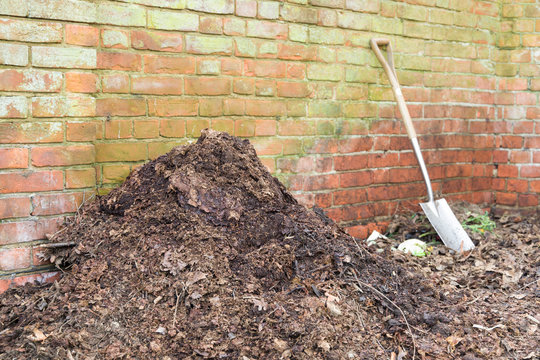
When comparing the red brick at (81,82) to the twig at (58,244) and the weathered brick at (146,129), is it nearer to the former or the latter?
the weathered brick at (146,129)

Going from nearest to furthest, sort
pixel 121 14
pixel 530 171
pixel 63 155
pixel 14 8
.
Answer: pixel 14 8, pixel 63 155, pixel 121 14, pixel 530 171

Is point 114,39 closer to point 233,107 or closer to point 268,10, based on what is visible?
point 233,107

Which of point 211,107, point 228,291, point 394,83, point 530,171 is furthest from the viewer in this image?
point 530,171

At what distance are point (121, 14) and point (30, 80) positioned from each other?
0.58 m

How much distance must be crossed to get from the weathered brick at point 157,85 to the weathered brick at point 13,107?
0.55 m

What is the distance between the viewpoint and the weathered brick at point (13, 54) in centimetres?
241

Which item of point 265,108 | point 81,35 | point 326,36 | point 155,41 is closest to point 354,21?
point 326,36

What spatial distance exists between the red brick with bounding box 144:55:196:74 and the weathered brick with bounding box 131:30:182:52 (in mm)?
47

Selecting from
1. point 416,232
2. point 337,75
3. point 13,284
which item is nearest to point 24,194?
point 13,284

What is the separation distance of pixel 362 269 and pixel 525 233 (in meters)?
2.11

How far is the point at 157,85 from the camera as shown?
9.59ft

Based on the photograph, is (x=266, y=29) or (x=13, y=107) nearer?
(x=13, y=107)

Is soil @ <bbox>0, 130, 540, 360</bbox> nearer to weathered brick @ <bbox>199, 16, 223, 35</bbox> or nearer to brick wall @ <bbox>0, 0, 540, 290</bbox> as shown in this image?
brick wall @ <bbox>0, 0, 540, 290</bbox>

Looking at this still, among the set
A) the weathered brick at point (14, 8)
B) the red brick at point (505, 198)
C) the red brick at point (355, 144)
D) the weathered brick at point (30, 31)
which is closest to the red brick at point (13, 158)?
the weathered brick at point (30, 31)
